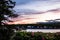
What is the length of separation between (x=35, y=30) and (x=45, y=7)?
0.79m

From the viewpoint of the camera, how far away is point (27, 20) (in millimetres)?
5891

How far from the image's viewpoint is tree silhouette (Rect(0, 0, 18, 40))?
4.41m

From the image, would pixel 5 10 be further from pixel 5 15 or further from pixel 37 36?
pixel 37 36

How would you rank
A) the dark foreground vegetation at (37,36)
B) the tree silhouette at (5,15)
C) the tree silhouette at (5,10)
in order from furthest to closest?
the dark foreground vegetation at (37,36), the tree silhouette at (5,10), the tree silhouette at (5,15)

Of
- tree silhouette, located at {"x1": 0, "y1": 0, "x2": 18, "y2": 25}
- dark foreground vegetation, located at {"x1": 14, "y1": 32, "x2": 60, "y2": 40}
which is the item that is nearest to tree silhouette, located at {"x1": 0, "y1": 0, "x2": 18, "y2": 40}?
tree silhouette, located at {"x1": 0, "y1": 0, "x2": 18, "y2": 25}

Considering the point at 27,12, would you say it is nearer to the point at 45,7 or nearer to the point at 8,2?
the point at 45,7

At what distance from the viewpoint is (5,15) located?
15.6 feet

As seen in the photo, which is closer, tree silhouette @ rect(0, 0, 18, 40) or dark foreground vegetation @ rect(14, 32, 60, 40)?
tree silhouette @ rect(0, 0, 18, 40)

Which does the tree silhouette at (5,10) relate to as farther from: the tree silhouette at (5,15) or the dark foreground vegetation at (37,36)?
the dark foreground vegetation at (37,36)

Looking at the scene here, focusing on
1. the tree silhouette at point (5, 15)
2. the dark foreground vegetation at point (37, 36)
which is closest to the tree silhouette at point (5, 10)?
the tree silhouette at point (5, 15)

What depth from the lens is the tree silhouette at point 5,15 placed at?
4.41 m

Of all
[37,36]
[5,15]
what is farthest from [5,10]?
[37,36]

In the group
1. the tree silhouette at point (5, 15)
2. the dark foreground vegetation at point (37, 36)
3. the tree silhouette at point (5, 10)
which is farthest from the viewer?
the dark foreground vegetation at point (37, 36)

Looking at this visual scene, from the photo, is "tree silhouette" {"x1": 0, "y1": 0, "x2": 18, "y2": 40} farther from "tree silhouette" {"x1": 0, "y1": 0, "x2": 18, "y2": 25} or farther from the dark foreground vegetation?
the dark foreground vegetation
